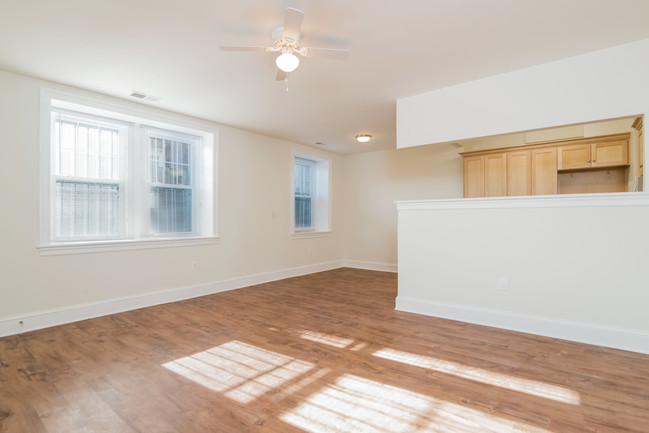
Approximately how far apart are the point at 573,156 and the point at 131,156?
19.7ft

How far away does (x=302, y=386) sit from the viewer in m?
2.08

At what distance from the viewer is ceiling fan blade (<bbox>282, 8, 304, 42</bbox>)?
2033 millimetres

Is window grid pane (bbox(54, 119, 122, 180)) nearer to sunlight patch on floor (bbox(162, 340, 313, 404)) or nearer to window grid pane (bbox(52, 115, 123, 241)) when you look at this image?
window grid pane (bbox(52, 115, 123, 241))

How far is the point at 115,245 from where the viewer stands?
3793 millimetres

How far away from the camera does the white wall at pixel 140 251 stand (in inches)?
123

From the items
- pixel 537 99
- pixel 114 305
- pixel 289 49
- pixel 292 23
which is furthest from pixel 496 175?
pixel 114 305

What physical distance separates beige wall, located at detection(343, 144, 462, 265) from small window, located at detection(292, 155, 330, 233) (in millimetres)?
547

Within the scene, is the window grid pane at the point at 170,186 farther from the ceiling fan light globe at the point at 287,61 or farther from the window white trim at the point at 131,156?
the ceiling fan light globe at the point at 287,61

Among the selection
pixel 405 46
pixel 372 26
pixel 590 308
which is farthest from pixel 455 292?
pixel 372 26

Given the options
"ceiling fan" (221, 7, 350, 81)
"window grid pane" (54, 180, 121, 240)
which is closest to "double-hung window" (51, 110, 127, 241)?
"window grid pane" (54, 180, 121, 240)

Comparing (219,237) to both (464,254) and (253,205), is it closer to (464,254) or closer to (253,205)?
(253,205)

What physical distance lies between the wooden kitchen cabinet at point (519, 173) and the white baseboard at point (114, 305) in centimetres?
416

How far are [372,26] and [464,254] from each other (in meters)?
2.45

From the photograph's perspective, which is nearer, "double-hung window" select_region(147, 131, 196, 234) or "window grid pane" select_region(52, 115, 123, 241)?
"window grid pane" select_region(52, 115, 123, 241)
